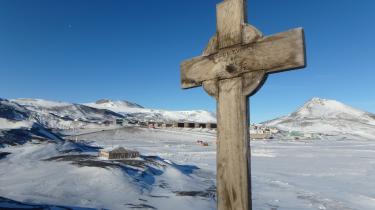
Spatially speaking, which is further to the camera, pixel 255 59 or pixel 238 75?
pixel 238 75

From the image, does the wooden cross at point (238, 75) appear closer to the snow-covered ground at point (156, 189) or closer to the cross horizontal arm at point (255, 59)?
the cross horizontal arm at point (255, 59)

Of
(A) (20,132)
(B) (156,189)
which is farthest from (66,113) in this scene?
(B) (156,189)

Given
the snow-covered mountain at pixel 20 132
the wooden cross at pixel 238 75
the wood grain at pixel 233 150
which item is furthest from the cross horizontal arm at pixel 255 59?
the snow-covered mountain at pixel 20 132

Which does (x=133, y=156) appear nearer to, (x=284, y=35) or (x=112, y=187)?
(x=112, y=187)

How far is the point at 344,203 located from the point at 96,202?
10438 mm

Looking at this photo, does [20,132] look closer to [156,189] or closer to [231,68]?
[156,189]

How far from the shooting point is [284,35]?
2.74 meters

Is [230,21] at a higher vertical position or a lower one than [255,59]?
higher

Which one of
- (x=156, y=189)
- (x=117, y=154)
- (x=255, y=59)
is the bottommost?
(x=156, y=189)

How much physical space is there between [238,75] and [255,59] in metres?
0.20

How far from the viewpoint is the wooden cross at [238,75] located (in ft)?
9.00

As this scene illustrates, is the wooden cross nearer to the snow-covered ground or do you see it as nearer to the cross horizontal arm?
the cross horizontal arm

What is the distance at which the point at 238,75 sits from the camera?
2982 millimetres

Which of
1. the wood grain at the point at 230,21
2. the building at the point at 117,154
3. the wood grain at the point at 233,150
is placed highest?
the wood grain at the point at 230,21
